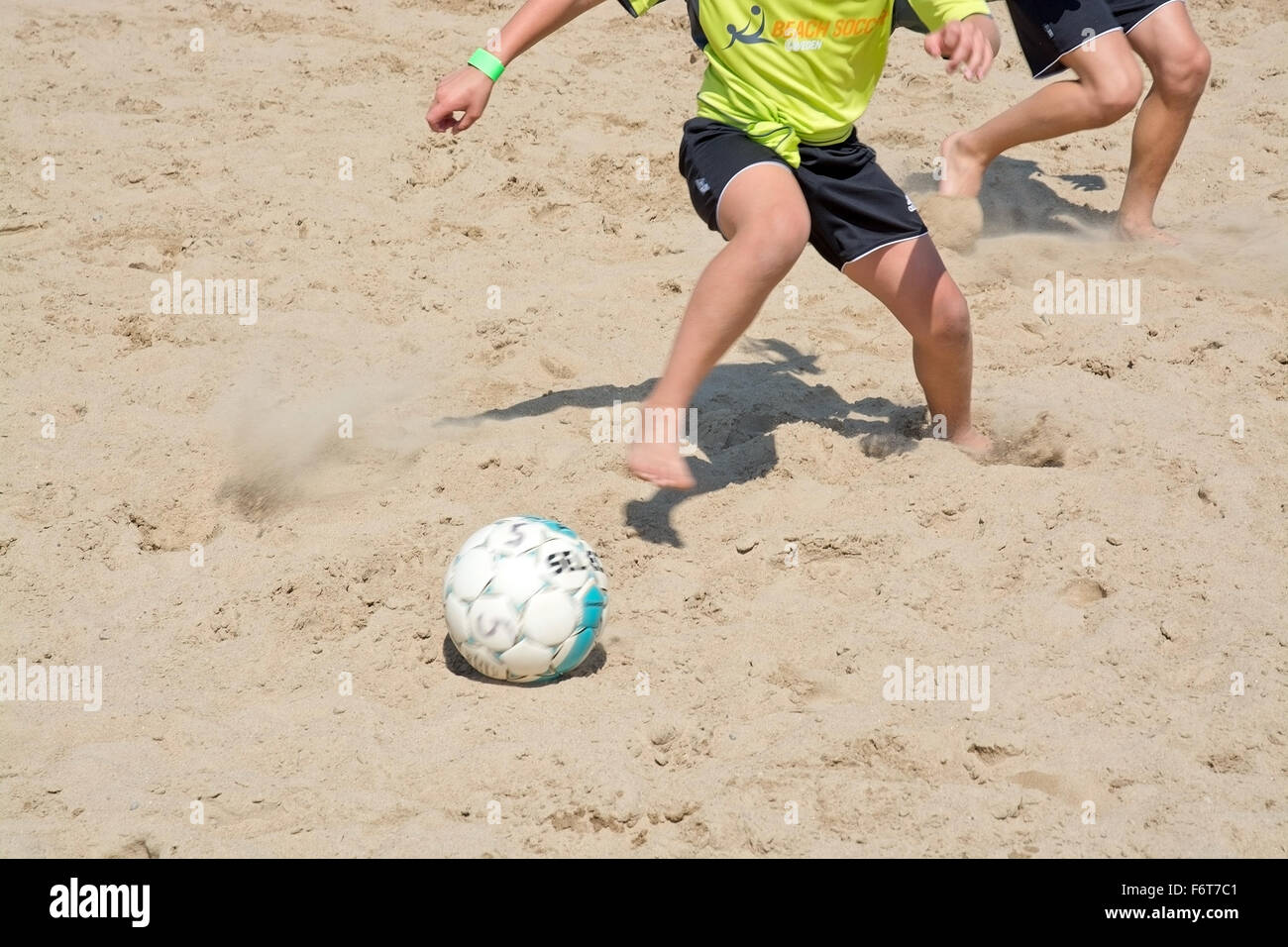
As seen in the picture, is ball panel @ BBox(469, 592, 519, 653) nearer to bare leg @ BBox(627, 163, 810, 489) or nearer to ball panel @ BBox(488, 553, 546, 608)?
ball panel @ BBox(488, 553, 546, 608)

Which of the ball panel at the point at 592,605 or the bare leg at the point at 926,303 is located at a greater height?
the bare leg at the point at 926,303

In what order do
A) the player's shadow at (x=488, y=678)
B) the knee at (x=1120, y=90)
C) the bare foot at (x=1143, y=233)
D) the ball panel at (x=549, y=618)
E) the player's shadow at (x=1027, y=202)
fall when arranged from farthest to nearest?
1. the player's shadow at (x=1027, y=202)
2. the bare foot at (x=1143, y=233)
3. the knee at (x=1120, y=90)
4. the player's shadow at (x=488, y=678)
5. the ball panel at (x=549, y=618)

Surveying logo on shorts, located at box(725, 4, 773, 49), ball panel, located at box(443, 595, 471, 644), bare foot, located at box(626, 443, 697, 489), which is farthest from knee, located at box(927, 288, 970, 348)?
ball panel, located at box(443, 595, 471, 644)

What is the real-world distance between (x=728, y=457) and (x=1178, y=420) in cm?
124

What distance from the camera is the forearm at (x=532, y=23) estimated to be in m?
3.12

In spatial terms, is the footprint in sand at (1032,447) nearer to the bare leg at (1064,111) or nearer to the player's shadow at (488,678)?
the player's shadow at (488,678)

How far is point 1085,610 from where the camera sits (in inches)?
112

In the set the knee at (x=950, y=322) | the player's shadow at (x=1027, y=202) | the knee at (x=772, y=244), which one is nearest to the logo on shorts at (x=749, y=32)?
the knee at (x=772, y=244)

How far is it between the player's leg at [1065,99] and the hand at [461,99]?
2.43m

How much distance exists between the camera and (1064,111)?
4609 millimetres

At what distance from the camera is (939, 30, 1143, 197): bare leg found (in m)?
4.50

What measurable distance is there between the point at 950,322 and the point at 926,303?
83 mm

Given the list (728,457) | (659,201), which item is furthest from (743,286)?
(659,201)

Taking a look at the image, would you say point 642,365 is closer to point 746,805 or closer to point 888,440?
point 888,440
